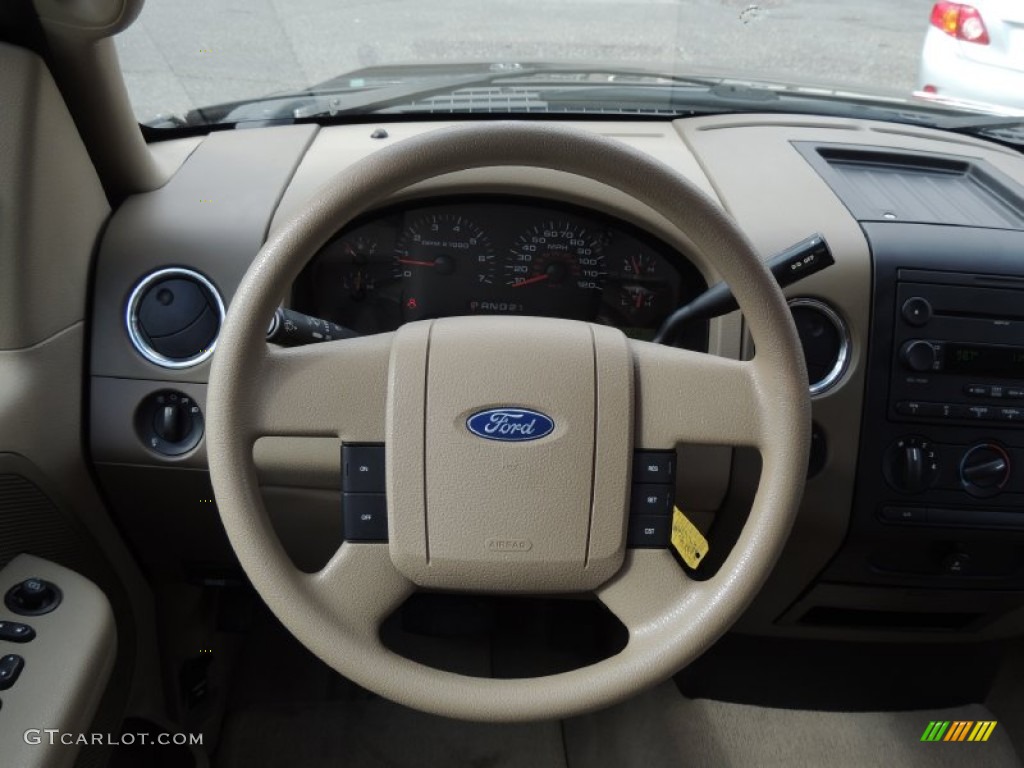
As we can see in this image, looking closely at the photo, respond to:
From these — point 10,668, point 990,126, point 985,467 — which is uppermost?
point 990,126

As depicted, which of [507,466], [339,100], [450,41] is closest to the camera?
[507,466]

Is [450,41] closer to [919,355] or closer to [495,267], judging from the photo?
[495,267]

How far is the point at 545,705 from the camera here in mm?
998

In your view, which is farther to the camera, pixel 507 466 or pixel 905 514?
pixel 905 514

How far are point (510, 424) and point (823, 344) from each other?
0.66m

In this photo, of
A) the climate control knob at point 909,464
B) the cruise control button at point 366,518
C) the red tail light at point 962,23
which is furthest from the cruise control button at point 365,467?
the red tail light at point 962,23

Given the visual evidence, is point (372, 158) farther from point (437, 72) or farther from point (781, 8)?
point (781, 8)

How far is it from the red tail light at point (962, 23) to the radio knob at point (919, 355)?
64.6 inches

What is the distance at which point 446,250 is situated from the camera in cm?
153

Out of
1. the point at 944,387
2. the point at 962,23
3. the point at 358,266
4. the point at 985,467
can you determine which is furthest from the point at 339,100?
the point at 962,23

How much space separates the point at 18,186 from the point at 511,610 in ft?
4.18

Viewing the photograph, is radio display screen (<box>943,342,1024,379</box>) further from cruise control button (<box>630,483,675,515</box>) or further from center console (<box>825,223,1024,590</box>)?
cruise control button (<box>630,483,675,515</box>)

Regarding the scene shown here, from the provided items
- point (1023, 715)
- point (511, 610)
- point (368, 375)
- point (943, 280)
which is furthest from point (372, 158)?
point (1023, 715)

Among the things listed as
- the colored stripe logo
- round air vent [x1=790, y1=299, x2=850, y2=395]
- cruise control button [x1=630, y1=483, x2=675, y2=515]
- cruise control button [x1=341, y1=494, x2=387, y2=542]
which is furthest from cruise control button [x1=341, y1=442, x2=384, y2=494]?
the colored stripe logo
